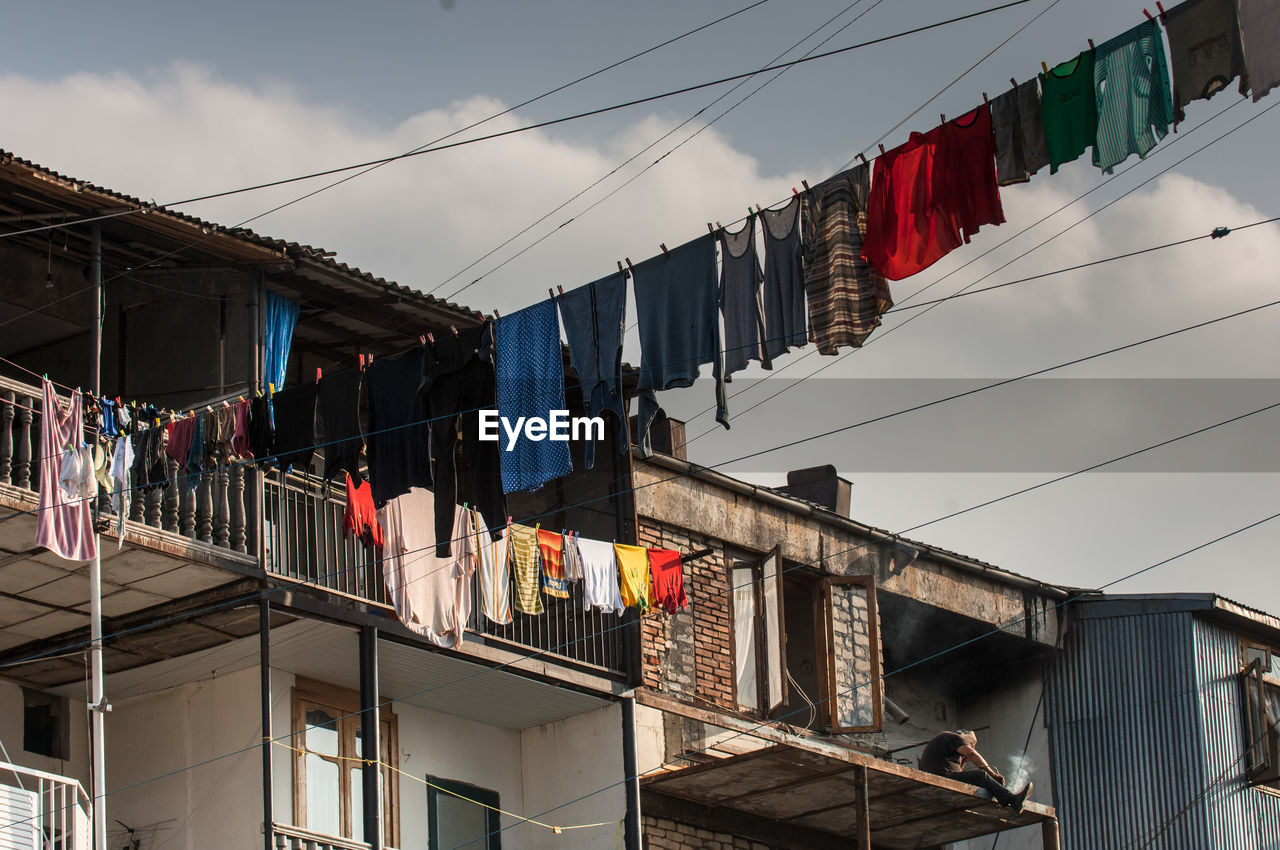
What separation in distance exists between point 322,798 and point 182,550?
3431 millimetres

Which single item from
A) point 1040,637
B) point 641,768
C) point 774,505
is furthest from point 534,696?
point 1040,637

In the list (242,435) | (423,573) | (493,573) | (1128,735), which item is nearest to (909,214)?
(242,435)

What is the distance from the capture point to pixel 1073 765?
1009 inches

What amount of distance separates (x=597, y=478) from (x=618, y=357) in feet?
18.9

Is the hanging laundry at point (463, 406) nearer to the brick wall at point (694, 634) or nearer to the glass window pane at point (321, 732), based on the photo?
the glass window pane at point (321, 732)

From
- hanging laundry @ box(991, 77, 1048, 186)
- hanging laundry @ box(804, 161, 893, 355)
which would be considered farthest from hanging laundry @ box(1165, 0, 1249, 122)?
hanging laundry @ box(804, 161, 893, 355)

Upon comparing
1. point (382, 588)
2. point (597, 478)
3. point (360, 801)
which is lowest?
point (360, 801)

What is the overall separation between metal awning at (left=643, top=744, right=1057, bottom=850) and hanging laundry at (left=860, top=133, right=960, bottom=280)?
6.15 meters

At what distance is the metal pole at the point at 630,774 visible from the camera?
2030 cm

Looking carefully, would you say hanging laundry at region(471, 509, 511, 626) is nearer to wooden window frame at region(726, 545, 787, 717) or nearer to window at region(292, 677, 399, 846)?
window at region(292, 677, 399, 846)

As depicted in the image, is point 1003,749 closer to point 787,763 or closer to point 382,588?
point 787,763

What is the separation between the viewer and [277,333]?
19219mm

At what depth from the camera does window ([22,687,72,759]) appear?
1867 cm

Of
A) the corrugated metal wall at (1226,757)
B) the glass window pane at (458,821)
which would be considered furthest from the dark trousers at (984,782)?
the glass window pane at (458,821)
